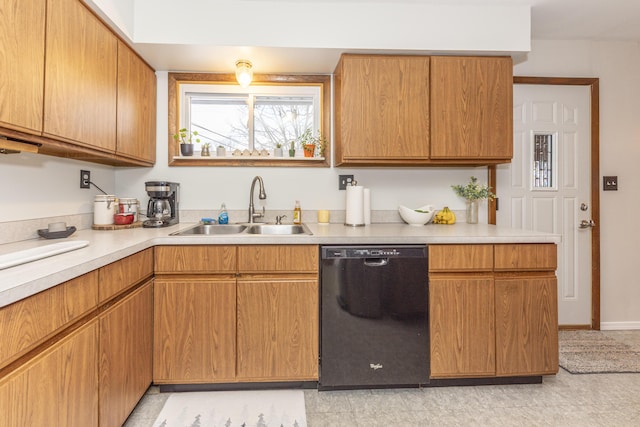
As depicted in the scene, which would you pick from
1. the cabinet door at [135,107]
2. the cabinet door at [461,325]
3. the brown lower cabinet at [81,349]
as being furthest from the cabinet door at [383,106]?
the brown lower cabinet at [81,349]

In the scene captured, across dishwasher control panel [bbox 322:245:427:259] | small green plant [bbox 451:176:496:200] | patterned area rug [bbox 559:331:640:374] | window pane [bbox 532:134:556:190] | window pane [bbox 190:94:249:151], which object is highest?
window pane [bbox 190:94:249:151]

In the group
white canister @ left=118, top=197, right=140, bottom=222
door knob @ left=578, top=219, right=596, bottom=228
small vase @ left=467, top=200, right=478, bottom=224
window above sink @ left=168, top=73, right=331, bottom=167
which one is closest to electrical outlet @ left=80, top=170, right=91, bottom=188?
white canister @ left=118, top=197, right=140, bottom=222

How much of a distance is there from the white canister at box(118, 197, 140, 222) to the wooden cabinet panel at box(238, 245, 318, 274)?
93 centimetres

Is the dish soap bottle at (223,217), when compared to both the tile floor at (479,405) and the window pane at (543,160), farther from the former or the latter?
the window pane at (543,160)

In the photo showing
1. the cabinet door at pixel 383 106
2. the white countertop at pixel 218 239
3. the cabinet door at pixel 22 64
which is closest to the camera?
the cabinet door at pixel 22 64

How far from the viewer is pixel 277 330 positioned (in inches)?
74.7

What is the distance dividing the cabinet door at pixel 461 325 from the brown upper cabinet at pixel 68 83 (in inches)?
76.6

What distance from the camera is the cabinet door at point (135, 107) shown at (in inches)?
80.3

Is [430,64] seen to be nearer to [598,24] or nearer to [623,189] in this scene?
[598,24]

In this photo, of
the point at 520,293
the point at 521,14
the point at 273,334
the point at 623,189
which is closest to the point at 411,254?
the point at 520,293

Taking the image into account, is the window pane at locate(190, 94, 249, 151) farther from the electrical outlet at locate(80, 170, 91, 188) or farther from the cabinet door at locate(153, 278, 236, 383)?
the cabinet door at locate(153, 278, 236, 383)

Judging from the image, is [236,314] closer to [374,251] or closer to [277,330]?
[277,330]

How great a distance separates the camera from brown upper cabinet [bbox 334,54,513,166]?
89.0 inches

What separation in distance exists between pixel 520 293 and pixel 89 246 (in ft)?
7.22
